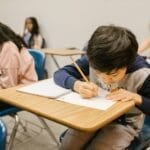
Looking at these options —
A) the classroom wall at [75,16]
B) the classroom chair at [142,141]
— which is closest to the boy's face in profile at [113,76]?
the classroom chair at [142,141]

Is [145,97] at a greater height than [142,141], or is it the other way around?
[145,97]

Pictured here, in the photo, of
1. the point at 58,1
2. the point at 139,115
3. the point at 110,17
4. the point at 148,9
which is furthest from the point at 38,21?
the point at 139,115

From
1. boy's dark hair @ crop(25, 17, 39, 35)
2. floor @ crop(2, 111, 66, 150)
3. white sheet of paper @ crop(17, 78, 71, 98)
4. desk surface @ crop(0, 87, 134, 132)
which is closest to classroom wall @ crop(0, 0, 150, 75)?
boy's dark hair @ crop(25, 17, 39, 35)

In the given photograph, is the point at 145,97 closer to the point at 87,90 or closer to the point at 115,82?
the point at 115,82

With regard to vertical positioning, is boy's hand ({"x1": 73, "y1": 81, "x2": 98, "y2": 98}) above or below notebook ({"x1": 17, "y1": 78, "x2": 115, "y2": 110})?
above

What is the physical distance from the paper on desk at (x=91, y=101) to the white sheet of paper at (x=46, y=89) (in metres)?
0.04

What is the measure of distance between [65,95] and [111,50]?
29 cm

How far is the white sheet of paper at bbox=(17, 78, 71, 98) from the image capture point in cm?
121

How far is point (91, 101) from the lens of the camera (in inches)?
44.4

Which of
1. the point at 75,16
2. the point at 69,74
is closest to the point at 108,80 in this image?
the point at 69,74

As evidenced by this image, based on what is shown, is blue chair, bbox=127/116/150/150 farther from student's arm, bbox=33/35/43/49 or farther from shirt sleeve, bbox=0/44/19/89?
student's arm, bbox=33/35/43/49

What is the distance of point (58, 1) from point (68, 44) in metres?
0.68

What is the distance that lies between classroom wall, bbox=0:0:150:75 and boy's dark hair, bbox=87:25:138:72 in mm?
2245

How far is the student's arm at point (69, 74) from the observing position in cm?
130
